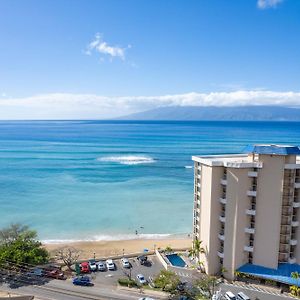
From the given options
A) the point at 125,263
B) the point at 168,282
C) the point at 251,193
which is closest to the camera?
the point at 168,282

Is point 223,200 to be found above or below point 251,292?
above

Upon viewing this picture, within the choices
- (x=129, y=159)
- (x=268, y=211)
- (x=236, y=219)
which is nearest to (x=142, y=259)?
(x=236, y=219)

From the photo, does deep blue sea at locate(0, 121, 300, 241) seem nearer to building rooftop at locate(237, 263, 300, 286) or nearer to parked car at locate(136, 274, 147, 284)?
parked car at locate(136, 274, 147, 284)

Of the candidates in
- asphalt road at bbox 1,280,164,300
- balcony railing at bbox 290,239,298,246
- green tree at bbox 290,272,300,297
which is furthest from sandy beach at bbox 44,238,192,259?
green tree at bbox 290,272,300,297

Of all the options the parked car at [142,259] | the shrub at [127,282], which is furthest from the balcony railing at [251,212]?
the parked car at [142,259]

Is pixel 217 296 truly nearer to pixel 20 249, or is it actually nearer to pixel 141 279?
pixel 141 279

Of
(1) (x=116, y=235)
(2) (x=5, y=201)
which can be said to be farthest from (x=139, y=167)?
(1) (x=116, y=235)

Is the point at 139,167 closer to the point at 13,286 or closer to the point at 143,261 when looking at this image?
the point at 143,261

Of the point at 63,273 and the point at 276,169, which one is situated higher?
the point at 276,169
